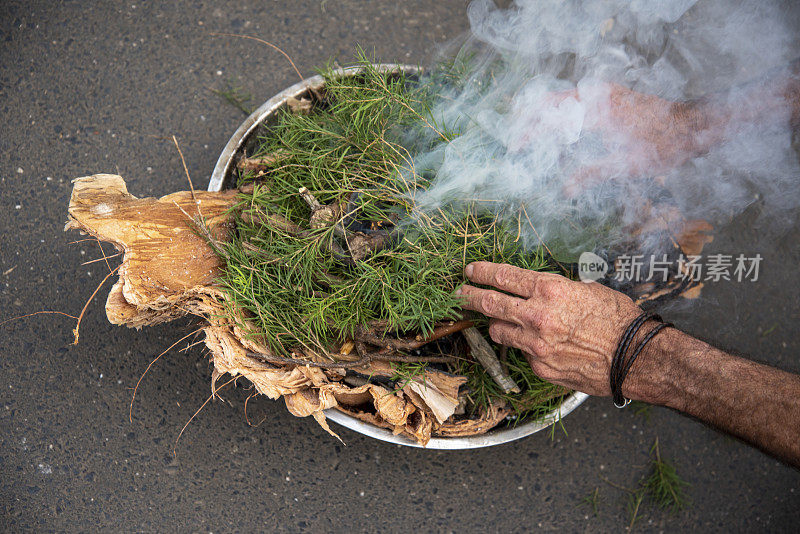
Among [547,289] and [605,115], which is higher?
[605,115]

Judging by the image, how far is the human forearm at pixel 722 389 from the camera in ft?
4.52

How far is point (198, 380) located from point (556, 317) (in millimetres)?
1512

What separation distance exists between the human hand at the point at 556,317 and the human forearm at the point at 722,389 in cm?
11

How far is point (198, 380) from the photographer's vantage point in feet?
7.36

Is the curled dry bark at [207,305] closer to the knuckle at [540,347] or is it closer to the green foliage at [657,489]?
the knuckle at [540,347]

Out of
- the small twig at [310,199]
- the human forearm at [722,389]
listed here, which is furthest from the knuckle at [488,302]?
the small twig at [310,199]

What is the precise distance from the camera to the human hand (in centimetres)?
154

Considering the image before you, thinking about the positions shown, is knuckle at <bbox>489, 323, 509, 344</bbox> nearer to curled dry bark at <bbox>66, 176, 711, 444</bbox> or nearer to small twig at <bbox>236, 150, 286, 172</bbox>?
curled dry bark at <bbox>66, 176, 711, 444</bbox>

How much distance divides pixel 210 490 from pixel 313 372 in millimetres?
1008

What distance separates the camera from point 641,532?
2.37 meters

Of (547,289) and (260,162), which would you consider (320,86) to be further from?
(547,289)

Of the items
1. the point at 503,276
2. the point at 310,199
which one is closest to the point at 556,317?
the point at 503,276

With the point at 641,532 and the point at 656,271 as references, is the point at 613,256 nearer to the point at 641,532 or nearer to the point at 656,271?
the point at 656,271

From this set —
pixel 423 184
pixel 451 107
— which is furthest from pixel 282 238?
pixel 451 107
